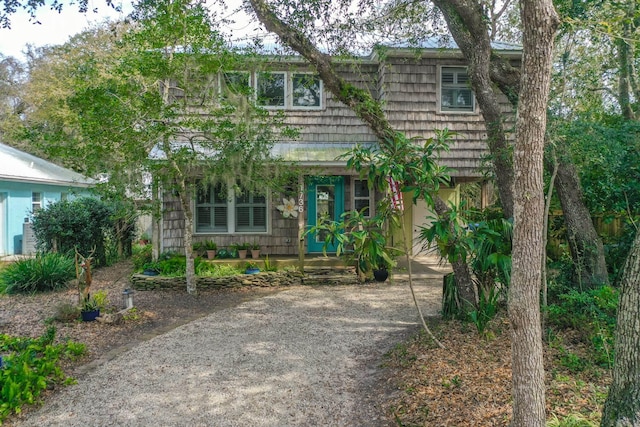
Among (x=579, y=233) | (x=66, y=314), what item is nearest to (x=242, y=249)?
(x=66, y=314)

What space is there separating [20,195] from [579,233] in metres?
15.8

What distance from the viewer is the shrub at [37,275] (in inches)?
351

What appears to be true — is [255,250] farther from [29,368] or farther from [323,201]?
[29,368]

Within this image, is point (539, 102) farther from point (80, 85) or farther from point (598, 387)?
point (80, 85)

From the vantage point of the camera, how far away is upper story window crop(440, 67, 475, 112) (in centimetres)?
1188

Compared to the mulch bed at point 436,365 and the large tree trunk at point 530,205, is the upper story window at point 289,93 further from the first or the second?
the large tree trunk at point 530,205

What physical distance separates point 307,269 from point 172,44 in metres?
5.43

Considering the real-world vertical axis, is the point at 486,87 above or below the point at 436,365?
above

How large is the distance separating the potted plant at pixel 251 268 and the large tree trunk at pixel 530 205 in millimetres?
7689

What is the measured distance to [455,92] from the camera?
39.2 ft

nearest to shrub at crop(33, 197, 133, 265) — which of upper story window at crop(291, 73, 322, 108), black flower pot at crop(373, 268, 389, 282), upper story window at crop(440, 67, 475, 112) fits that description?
upper story window at crop(291, 73, 322, 108)

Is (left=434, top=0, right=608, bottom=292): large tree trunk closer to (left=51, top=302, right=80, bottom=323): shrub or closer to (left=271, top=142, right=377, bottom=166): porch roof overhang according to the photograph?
(left=271, top=142, right=377, bottom=166): porch roof overhang

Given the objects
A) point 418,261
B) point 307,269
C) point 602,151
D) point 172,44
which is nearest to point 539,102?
point 602,151

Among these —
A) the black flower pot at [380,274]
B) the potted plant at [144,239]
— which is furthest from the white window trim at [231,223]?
the potted plant at [144,239]
